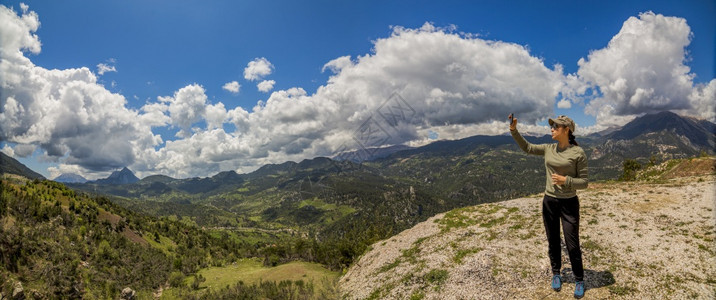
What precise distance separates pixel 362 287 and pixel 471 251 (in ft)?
23.8

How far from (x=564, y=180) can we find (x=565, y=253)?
29.8ft

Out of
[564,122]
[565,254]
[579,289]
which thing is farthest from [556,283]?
[564,122]

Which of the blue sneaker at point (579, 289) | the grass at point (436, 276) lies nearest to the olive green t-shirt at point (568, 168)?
the blue sneaker at point (579, 289)

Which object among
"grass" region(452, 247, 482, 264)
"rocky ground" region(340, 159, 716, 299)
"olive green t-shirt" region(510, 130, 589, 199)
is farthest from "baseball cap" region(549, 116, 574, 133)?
"grass" region(452, 247, 482, 264)

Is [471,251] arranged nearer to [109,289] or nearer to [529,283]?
[529,283]

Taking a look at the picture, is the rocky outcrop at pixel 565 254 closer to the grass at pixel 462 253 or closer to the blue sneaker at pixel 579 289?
the grass at pixel 462 253

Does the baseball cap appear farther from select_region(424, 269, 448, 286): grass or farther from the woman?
select_region(424, 269, 448, 286): grass

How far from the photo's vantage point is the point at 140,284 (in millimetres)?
39938

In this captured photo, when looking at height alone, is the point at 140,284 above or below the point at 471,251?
below

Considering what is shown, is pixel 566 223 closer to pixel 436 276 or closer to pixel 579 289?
A: pixel 579 289

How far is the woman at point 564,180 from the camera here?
8125 millimetres

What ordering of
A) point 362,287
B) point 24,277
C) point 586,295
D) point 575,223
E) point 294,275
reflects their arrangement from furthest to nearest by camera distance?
point 294,275 → point 24,277 → point 362,287 → point 586,295 → point 575,223

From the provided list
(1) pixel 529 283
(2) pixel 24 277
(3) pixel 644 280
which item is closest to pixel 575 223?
(1) pixel 529 283

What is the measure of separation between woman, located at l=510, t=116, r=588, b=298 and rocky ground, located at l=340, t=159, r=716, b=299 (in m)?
3.15
